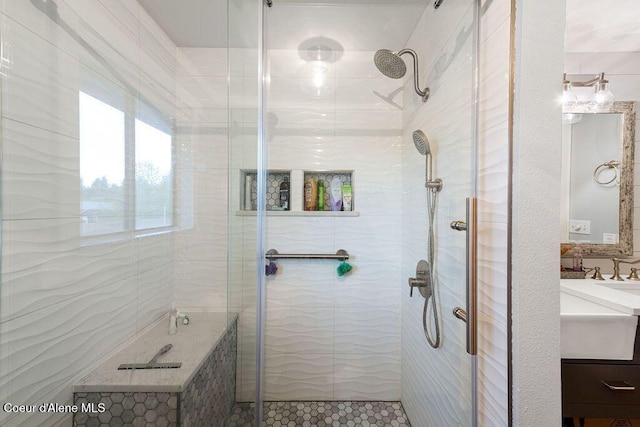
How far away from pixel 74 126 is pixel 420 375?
71.4 inches

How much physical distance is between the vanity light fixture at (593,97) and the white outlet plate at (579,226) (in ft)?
1.87

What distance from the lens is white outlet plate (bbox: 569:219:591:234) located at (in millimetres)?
1179

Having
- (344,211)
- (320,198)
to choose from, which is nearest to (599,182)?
(344,211)

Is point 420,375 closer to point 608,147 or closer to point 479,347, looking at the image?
point 479,347

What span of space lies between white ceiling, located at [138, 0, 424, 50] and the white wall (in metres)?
0.78

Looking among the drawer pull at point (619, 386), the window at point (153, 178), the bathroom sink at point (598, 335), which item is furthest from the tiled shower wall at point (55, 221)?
the drawer pull at point (619, 386)

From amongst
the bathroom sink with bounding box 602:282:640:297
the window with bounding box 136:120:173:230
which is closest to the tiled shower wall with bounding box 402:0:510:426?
the bathroom sink with bounding box 602:282:640:297

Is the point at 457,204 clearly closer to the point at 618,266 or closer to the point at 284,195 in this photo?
the point at 284,195

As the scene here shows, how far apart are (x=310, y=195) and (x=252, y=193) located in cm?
46

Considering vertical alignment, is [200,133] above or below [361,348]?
above

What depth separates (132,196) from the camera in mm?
975

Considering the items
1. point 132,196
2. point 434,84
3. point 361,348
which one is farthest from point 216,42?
point 361,348

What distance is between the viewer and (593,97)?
3.88 ft

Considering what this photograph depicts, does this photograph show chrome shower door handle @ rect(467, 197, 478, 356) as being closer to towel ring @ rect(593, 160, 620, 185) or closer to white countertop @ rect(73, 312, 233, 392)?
white countertop @ rect(73, 312, 233, 392)
